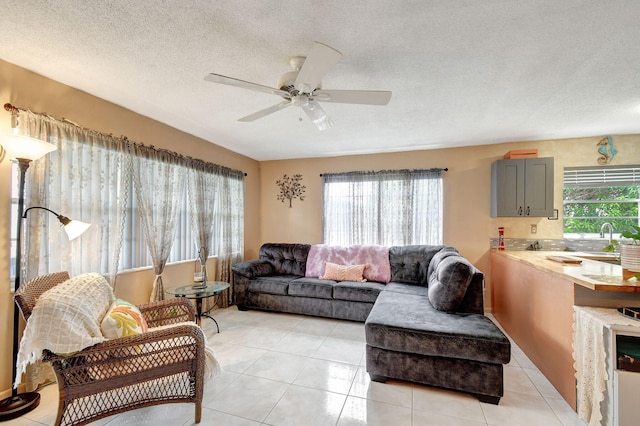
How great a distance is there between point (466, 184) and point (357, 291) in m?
2.39

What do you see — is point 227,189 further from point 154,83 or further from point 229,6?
point 229,6

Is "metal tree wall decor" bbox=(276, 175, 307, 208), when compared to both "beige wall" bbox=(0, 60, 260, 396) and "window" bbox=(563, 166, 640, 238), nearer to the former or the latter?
"beige wall" bbox=(0, 60, 260, 396)

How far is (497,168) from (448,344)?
9.15ft

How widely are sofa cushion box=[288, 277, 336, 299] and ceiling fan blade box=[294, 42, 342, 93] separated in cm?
264

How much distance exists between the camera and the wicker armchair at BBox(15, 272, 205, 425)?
4.94ft

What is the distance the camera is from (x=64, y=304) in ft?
4.86

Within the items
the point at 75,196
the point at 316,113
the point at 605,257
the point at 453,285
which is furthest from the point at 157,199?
the point at 605,257

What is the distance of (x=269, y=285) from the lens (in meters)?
3.83

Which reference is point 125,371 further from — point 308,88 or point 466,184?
point 466,184

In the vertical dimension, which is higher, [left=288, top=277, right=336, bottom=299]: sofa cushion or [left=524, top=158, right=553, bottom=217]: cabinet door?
[left=524, top=158, right=553, bottom=217]: cabinet door

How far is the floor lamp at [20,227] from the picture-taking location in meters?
1.74

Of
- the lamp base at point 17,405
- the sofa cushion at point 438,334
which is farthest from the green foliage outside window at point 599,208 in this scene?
the lamp base at point 17,405

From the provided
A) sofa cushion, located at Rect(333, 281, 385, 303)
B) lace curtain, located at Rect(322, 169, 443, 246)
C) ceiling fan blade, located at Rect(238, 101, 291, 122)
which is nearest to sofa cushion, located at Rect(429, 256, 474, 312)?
sofa cushion, located at Rect(333, 281, 385, 303)

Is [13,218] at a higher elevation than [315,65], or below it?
below
